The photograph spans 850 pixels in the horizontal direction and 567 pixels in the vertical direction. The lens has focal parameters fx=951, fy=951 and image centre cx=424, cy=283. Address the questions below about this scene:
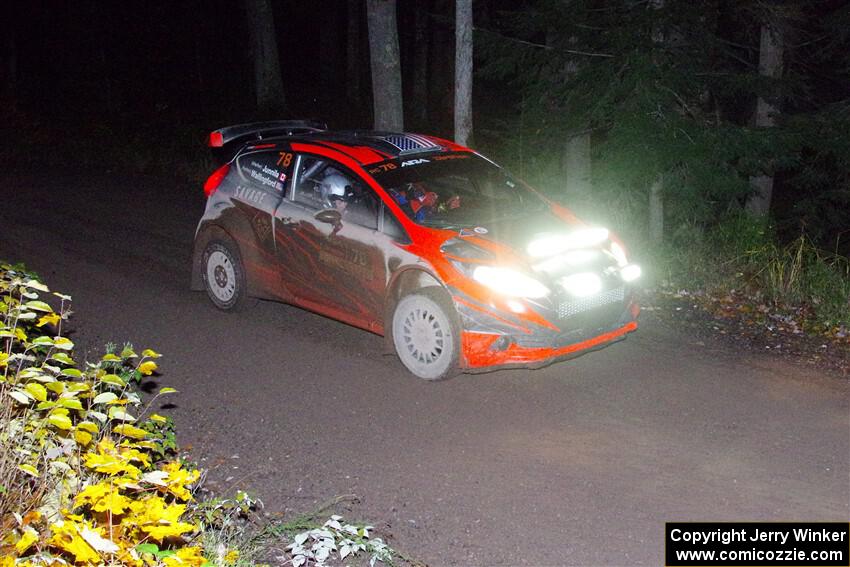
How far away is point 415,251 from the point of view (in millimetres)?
7785

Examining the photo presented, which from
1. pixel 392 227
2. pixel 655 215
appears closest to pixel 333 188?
pixel 392 227

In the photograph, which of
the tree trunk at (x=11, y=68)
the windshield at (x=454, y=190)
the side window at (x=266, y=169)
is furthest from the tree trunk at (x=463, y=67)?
the tree trunk at (x=11, y=68)

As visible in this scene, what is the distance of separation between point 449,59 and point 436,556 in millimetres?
33301

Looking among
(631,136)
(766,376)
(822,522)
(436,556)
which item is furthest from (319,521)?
(631,136)

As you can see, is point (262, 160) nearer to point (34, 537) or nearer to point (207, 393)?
point (207, 393)

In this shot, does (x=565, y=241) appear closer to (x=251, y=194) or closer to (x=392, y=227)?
(x=392, y=227)

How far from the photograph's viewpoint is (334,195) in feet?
27.9

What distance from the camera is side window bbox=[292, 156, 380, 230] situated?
8.23 meters

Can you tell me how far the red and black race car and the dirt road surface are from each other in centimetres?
37

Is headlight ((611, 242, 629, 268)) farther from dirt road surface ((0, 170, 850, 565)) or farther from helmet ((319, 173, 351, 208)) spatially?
helmet ((319, 173, 351, 208))

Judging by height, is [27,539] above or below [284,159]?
below

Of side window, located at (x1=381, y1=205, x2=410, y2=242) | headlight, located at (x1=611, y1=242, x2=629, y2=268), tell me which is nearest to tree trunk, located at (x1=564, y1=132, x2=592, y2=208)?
headlight, located at (x1=611, y1=242, x2=629, y2=268)

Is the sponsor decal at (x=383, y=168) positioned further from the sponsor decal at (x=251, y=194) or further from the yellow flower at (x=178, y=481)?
the yellow flower at (x=178, y=481)

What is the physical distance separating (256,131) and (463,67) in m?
4.53
